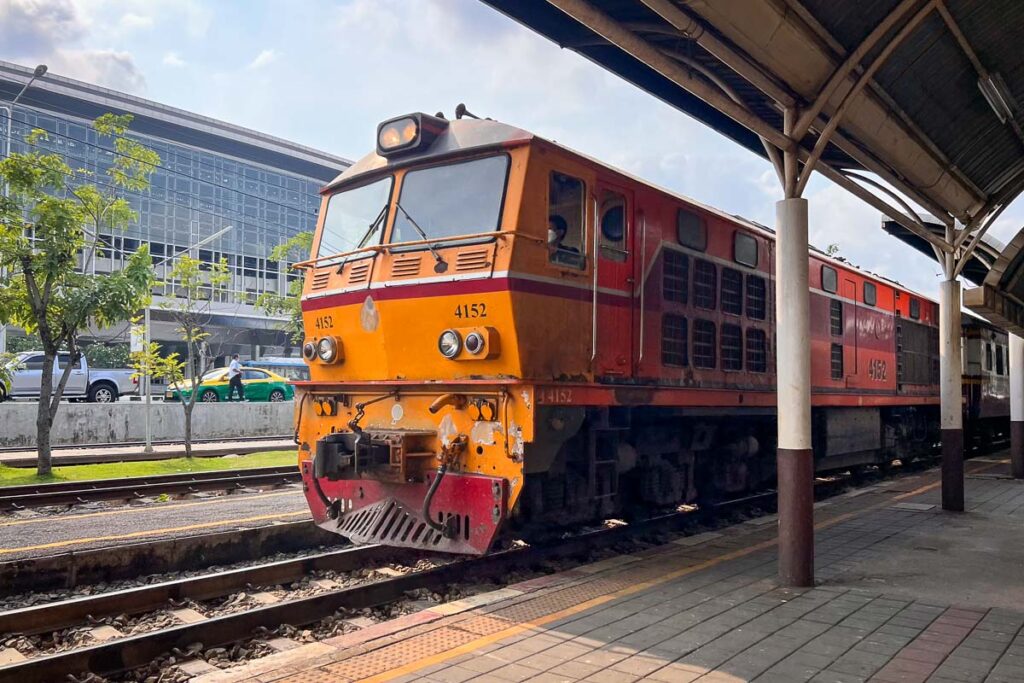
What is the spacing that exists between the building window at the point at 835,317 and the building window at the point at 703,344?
3.84m

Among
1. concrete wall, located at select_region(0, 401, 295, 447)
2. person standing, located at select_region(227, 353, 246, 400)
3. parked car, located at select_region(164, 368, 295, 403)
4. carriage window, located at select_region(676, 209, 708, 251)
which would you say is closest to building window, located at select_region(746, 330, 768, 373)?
carriage window, located at select_region(676, 209, 708, 251)

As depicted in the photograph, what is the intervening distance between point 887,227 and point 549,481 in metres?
9.84

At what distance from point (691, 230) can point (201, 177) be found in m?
47.4

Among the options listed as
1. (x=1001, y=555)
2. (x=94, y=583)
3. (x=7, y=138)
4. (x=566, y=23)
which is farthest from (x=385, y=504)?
(x=7, y=138)

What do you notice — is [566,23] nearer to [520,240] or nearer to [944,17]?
[520,240]

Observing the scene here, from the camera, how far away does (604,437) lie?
757cm

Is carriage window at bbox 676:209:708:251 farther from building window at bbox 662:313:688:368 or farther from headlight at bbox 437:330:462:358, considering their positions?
headlight at bbox 437:330:462:358

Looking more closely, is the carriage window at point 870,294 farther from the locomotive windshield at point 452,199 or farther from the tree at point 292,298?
the tree at point 292,298

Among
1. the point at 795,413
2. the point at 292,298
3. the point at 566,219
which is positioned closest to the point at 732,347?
the point at 795,413

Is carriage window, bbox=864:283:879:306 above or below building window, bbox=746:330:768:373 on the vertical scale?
above

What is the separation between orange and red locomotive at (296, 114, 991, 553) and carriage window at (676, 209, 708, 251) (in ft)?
0.09

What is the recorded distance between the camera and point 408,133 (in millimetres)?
7285

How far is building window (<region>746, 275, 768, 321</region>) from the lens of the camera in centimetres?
992

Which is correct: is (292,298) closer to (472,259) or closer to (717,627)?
(472,259)
